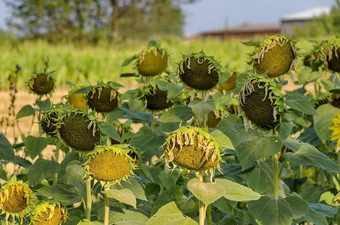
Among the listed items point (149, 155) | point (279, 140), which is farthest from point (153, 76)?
point (279, 140)

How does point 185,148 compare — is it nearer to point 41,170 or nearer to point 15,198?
point 15,198

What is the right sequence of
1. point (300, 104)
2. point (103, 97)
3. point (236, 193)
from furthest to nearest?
point (103, 97) < point (300, 104) < point (236, 193)

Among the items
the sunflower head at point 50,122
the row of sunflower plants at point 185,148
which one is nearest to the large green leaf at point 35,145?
the row of sunflower plants at point 185,148

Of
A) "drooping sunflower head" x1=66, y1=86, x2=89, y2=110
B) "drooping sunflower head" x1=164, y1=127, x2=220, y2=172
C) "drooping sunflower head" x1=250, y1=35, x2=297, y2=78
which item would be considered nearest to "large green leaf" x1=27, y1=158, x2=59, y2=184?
"drooping sunflower head" x1=66, y1=86, x2=89, y2=110

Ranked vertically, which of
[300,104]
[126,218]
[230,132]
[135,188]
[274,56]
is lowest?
[126,218]

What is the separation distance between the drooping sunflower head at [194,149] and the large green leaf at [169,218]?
0.20m

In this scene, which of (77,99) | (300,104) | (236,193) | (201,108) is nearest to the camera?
(236,193)

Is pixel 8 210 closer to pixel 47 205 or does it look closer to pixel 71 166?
pixel 47 205

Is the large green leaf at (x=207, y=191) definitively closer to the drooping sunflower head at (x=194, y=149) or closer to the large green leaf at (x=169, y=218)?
the drooping sunflower head at (x=194, y=149)

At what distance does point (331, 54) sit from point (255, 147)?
78cm

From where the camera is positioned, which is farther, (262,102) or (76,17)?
(76,17)

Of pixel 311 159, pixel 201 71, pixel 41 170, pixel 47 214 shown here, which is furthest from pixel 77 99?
pixel 311 159

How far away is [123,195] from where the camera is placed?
1.33 meters

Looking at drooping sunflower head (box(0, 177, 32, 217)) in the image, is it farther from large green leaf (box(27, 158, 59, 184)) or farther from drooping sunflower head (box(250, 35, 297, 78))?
drooping sunflower head (box(250, 35, 297, 78))
